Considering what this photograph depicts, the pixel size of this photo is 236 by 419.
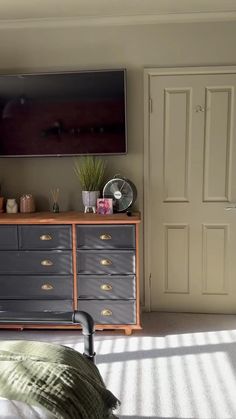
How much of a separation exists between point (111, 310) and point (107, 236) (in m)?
0.58

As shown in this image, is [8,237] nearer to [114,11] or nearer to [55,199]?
[55,199]

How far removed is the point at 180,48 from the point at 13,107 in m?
1.46

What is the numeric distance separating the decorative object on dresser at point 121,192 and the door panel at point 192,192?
10.8 inches

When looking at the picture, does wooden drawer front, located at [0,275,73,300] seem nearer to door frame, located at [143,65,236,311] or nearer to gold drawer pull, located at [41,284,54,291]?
gold drawer pull, located at [41,284,54,291]

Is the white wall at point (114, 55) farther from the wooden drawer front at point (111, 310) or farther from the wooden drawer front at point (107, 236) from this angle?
the wooden drawer front at point (111, 310)

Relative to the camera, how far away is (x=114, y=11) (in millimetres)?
2877

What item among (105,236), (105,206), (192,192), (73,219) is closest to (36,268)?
(73,219)

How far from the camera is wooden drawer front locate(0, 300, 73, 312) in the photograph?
9.39 feet

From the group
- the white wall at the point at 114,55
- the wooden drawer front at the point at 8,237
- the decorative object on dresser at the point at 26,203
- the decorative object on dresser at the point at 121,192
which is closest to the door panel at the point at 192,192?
the white wall at the point at 114,55

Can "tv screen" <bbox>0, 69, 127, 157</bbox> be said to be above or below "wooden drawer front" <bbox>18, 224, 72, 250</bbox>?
above

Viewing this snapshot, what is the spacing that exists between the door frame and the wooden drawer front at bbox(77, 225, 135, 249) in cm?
47

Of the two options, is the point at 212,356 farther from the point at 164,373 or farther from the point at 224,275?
the point at 224,275

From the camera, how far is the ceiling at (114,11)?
2707mm

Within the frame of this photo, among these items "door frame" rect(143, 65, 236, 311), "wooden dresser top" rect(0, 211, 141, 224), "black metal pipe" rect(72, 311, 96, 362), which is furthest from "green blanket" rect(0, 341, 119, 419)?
"door frame" rect(143, 65, 236, 311)
